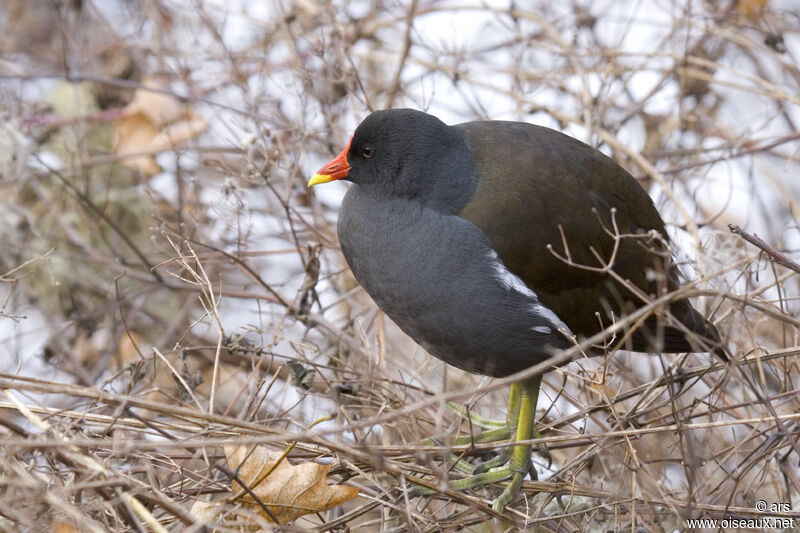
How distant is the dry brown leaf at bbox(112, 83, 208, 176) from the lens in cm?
459

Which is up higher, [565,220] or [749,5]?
[749,5]

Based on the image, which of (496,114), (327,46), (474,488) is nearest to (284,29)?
(327,46)

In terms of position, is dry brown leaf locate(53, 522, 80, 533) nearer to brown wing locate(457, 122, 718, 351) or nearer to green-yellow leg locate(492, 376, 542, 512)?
green-yellow leg locate(492, 376, 542, 512)

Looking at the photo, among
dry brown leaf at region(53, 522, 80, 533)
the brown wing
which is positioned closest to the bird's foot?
the brown wing

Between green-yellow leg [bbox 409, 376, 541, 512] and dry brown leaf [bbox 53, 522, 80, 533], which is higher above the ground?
green-yellow leg [bbox 409, 376, 541, 512]

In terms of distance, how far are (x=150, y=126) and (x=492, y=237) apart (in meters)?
2.39

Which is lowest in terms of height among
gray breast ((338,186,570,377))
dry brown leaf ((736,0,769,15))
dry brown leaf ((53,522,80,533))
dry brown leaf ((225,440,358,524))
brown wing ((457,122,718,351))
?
→ dry brown leaf ((53,522,80,533))

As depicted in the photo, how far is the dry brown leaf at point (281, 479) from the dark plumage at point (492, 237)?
0.67m

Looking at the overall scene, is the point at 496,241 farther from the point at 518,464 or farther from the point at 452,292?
the point at 518,464

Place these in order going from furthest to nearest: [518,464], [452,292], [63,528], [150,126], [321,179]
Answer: [150,126] → [321,179] → [518,464] → [452,292] → [63,528]

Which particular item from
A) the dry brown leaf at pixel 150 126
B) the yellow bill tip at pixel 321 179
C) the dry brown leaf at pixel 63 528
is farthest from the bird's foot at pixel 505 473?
the dry brown leaf at pixel 150 126

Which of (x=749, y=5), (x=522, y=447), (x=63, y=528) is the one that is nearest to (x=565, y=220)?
(x=522, y=447)

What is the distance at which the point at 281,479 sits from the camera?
252cm

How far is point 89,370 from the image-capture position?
14.6 ft
